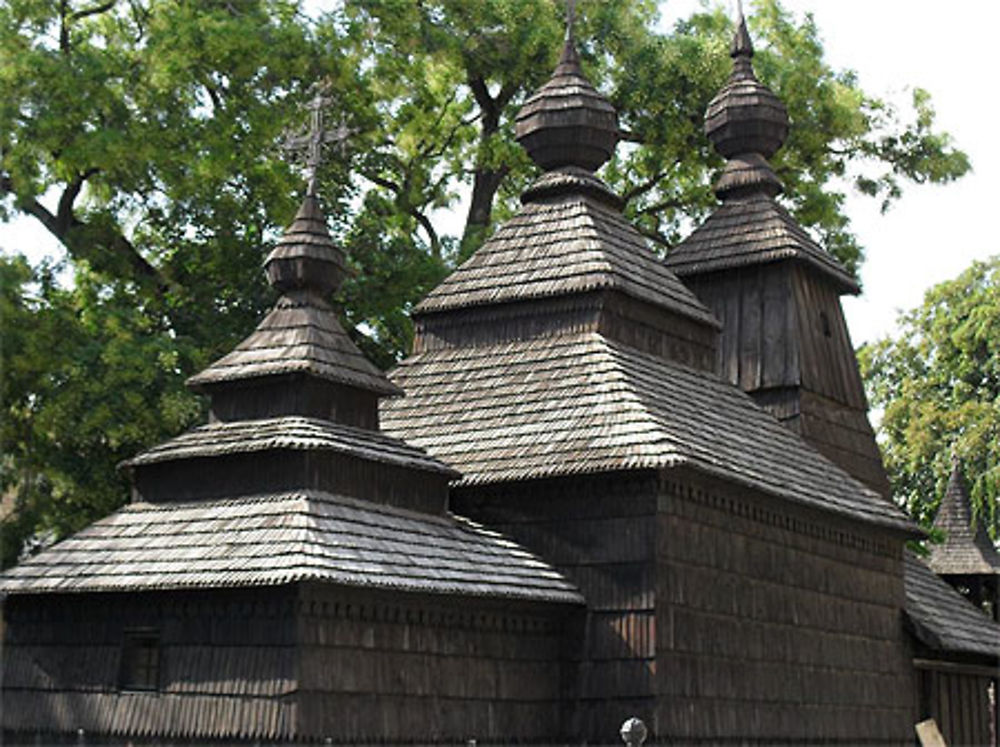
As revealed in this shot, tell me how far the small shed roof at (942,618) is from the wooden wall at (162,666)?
1139cm

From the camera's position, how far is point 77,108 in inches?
1046

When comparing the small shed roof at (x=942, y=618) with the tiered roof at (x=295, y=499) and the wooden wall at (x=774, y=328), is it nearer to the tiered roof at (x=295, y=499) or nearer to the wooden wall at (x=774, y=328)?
the wooden wall at (x=774, y=328)

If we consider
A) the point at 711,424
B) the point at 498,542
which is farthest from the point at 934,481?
the point at 498,542

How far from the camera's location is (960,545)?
34.1 meters

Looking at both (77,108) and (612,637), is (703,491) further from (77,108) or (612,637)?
(77,108)

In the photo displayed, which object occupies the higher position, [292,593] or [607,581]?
[607,581]

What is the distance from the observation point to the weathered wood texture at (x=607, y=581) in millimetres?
18297

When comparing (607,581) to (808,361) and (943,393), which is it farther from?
(943,393)

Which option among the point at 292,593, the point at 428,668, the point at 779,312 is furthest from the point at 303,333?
the point at 779,312

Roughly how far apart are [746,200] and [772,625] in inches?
356

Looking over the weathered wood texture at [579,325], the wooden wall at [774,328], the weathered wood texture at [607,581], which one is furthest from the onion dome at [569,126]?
the weathered wood texture at [607,581]

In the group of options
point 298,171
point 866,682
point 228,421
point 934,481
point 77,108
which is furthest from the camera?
point 934,481

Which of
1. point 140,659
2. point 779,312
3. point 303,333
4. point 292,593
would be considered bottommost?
point 140,659

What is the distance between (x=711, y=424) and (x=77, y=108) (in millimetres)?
11620
